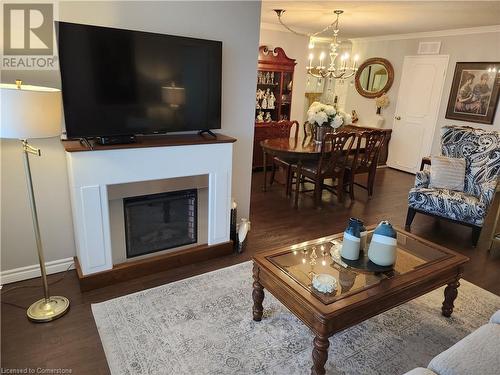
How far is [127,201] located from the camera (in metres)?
2.62

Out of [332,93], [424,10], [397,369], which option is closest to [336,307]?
[397,369]

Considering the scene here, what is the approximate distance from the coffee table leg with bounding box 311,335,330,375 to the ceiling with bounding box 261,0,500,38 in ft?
11.8

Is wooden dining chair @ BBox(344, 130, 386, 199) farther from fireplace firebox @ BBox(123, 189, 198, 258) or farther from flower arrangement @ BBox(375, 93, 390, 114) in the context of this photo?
fireplace firebox @ BBox(123, 189, 198, 258)

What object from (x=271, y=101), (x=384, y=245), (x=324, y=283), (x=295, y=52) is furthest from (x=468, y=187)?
(x=295, y=52)

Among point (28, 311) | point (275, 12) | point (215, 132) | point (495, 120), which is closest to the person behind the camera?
point (28, 311)

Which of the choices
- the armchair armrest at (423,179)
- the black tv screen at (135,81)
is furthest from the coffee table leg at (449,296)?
the black tv screen at (135,81)

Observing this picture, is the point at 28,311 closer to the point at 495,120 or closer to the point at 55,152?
the point at 55,152

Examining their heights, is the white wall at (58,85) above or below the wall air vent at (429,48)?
below

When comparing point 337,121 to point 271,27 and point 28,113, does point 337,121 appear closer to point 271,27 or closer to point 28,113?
point 271,27

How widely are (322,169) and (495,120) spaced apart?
299 cm

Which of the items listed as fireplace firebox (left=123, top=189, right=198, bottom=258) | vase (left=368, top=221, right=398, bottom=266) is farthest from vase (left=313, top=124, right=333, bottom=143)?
vase (left=368, top=221, right=398, bottom=266)

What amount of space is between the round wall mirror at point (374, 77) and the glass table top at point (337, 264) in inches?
194

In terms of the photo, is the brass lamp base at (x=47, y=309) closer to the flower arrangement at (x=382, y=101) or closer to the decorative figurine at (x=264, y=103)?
the decorative figurine at (x=264, y=103)

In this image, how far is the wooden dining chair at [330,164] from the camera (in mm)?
4152
